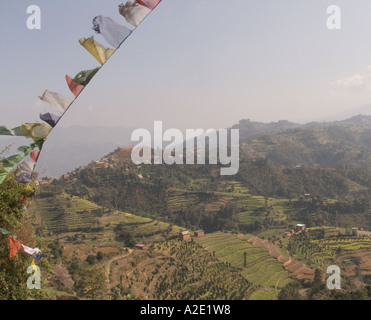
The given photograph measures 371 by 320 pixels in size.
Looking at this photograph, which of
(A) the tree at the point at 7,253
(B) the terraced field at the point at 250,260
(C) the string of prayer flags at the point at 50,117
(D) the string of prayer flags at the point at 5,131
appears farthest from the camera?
(B) the terraced field at the point at 250,260

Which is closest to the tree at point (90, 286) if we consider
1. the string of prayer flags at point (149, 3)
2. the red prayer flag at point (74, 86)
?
the red prayer flag at point (74, 86)

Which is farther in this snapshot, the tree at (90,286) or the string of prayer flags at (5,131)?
the tree at (90,286)

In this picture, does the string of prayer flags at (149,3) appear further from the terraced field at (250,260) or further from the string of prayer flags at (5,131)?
the terraced field at (250,260)

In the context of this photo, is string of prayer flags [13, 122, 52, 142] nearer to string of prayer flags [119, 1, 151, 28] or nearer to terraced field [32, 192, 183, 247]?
string of prayer flags [119, 1, 151, 28]

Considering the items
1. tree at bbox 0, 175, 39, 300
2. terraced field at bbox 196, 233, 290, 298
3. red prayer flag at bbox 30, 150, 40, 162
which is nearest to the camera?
red prayer flag at bbox 30, 150, 40, 162

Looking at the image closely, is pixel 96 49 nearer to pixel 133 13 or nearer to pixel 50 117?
pixel 133 13

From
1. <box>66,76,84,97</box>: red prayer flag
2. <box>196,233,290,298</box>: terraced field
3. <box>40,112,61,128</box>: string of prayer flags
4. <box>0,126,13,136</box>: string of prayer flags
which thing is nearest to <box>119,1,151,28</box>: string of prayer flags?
<box>66,76,84,97</box>: red prayer flag

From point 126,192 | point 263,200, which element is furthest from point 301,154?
point 126,192

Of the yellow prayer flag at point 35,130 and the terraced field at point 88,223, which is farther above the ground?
the yellow prayer flag at point 35,130
